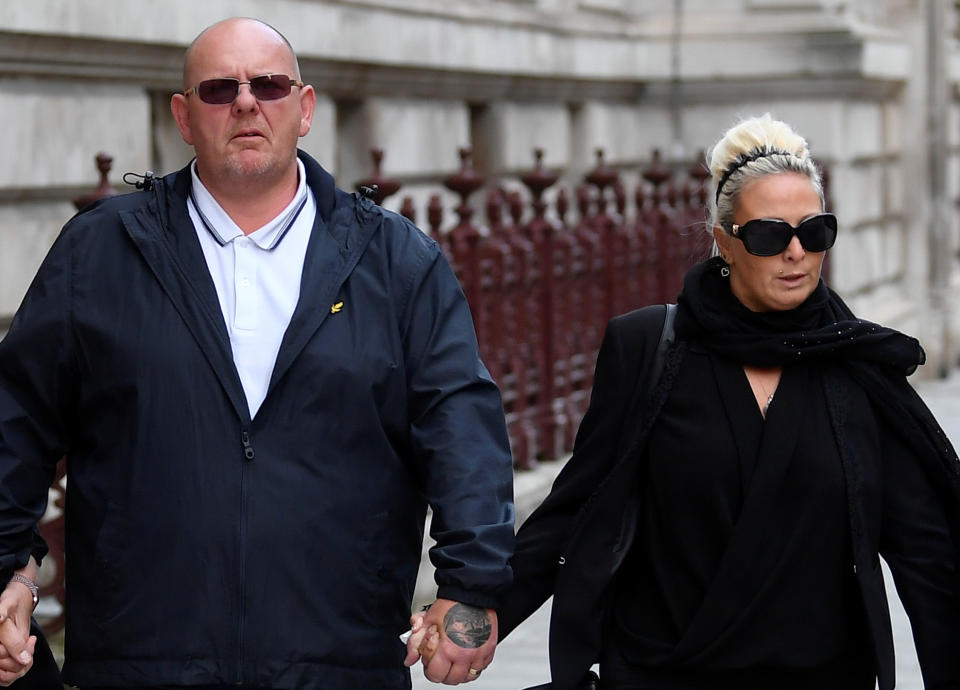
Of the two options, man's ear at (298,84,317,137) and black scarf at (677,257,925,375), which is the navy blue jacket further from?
black scarf at (677,257,925,375)

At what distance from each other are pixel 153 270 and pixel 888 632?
1.55 metres

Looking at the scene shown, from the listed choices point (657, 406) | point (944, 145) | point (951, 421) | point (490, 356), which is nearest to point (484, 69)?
point (490, 356)

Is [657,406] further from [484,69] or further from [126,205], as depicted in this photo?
[484,69]

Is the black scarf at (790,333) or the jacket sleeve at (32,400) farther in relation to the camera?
the black scarf at (790,333)

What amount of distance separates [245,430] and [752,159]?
114 cm

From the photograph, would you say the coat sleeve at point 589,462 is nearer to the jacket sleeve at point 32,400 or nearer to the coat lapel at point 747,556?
the coat lapel at point 747,556

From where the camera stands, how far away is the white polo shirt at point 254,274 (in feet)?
12.7

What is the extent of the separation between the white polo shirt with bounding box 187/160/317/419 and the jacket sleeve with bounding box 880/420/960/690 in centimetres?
120

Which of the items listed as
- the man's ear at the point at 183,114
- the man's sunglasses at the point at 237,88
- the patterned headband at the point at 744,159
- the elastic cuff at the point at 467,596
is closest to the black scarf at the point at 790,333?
the patterned headband at the point at 744,159

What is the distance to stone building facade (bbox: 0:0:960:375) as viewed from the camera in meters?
7.64

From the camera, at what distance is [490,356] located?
9.31 metres

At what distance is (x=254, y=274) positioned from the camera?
3.92 metres

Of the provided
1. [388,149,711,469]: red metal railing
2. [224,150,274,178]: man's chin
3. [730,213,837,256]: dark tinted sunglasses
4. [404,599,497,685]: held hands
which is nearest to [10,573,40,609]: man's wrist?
[404,599,497,685]: held hands

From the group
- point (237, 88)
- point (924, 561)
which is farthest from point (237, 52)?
point (924, 561)
